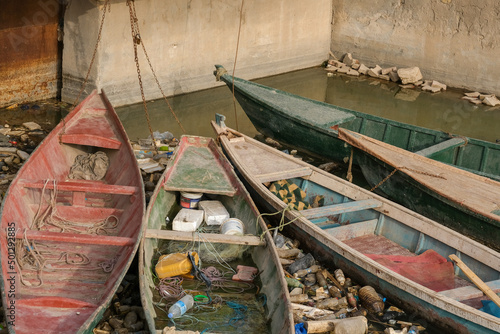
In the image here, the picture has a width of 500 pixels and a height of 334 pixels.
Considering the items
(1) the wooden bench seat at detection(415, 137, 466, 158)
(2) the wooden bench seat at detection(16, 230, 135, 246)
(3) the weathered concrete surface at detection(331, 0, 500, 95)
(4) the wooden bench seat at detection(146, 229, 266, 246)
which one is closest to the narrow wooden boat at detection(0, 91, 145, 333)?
(2) the wooden bench seat at detection(16, 230, 135, 246)

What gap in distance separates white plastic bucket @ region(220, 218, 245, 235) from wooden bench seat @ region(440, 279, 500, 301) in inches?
96.3

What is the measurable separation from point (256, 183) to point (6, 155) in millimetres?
4216

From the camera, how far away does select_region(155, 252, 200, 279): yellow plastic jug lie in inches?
260

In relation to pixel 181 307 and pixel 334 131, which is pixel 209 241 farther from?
pixel 334 131

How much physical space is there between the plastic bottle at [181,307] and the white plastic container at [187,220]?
1.21 m

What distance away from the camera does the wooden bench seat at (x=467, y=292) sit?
6125 mm

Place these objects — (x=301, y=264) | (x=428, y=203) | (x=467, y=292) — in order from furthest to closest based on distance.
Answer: (x=428, y=203), (x=301, y=264), (x=467, y=292)

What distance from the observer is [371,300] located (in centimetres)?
661

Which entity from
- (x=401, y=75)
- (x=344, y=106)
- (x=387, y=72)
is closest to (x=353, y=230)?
(x=344, y=106)

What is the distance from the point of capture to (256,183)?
8.00 metres

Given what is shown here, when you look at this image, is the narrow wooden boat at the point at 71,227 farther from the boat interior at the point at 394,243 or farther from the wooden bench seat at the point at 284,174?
the boat interior at the point at 394,243

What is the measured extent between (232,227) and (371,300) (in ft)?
6.09

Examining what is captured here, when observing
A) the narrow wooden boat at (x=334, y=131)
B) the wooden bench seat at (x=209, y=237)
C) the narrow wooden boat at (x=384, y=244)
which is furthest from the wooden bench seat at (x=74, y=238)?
the narrow wooden boat at (x=334, y=131)

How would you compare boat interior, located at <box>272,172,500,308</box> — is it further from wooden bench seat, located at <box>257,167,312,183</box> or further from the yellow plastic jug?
the yellow plastic jug
